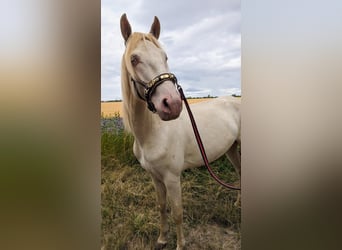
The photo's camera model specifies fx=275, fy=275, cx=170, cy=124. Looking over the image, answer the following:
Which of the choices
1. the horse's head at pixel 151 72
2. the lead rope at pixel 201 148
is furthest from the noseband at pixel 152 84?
the lead rope at pixel 201 148

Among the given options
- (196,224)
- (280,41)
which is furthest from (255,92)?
(196,224)

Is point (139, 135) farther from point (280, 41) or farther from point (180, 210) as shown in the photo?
point (280, 41)

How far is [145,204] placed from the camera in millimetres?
1395

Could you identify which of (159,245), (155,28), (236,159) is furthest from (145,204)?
(155,28)

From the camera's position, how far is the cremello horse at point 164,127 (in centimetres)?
131

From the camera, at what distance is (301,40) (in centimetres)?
129

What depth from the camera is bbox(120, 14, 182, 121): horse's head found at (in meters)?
1.27

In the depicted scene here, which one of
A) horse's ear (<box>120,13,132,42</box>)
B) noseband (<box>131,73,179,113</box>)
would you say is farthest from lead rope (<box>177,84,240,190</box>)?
horse's ear (<box>120,13,132,42</box>)

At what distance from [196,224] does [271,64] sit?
2.85 ft

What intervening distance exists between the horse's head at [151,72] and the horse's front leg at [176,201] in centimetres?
31

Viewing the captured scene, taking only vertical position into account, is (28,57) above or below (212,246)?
above

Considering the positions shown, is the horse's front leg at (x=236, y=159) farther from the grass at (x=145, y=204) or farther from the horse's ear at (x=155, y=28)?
the horse's ear at (x=155, y=28)

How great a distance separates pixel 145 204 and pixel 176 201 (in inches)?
6.4

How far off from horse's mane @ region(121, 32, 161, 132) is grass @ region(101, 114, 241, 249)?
59 mm
